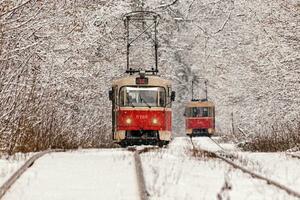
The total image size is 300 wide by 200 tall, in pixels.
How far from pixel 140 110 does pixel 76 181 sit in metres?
15.2

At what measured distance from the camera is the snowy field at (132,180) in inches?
289

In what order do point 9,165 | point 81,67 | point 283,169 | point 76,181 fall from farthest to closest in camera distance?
point 81,67
point 283,169
point 9,165
point 76,181

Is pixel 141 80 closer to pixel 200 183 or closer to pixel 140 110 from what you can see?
pixel 140 110

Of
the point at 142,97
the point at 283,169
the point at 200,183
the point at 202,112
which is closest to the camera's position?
the point at 200,183

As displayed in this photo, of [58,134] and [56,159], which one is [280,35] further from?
[56,159]

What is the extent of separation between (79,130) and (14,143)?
11.6 m

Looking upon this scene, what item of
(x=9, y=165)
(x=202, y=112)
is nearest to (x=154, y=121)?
(x=9, y=165)

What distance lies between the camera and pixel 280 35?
2431cm

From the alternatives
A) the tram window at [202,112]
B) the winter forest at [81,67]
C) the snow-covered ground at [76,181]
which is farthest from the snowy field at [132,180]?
the tram window at [202,112]

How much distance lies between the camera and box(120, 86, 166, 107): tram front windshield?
78.2 ft

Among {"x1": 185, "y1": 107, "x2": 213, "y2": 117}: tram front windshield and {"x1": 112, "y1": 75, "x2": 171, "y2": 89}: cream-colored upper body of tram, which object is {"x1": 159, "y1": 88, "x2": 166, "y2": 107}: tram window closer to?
{"x1": 112, "y1": 75, "x2": 171, "y2": 89}: cream-colored upper body of tram

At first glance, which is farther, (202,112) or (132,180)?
(202,112)

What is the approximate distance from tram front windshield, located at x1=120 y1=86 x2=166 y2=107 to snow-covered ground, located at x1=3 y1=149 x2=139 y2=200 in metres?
12.1

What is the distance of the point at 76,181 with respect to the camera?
28.0ft
